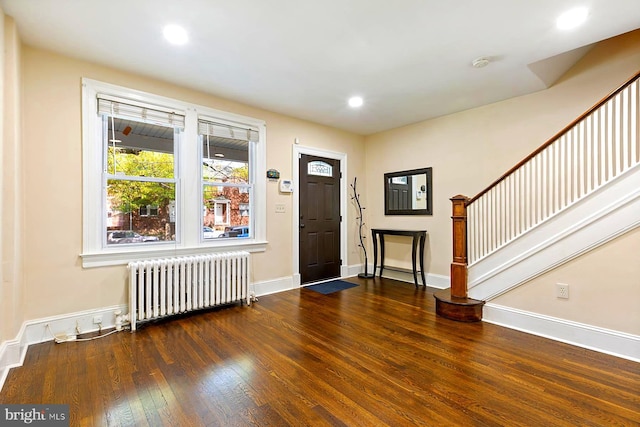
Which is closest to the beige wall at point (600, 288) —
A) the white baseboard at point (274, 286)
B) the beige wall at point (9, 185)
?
the white baseboard at point (274, 286)

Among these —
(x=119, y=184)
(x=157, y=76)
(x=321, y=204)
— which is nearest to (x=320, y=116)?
(x=321, y=204)

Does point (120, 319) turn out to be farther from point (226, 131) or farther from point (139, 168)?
point (226, 131)

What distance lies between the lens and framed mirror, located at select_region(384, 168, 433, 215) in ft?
15.9

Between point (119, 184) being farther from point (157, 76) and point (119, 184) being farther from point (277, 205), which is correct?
point (277, 205)

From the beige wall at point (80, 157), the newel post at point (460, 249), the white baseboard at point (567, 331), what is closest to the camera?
the white baseboard at point (567, 331)

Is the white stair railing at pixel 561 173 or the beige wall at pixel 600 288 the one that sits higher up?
the white stair railing at pixel 561 173

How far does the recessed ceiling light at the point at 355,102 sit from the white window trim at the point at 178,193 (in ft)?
4.25

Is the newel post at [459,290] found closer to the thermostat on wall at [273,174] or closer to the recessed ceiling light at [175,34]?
the thermostat on wall at [273,174]

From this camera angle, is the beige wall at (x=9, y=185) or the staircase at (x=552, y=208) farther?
the staircase at (x=552, y=208)

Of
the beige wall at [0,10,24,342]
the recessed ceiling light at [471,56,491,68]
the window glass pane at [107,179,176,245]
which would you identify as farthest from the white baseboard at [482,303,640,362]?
the beige wall at [0,10,24,342]

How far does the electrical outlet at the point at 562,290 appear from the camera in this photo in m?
2.74

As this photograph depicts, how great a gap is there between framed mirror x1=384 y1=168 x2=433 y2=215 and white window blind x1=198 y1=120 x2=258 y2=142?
2540mm

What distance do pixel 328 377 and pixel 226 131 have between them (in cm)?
319

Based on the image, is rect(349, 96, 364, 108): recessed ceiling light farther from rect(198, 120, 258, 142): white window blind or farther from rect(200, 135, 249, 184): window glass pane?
rect(200, 135, 249, 184): window glass pane
